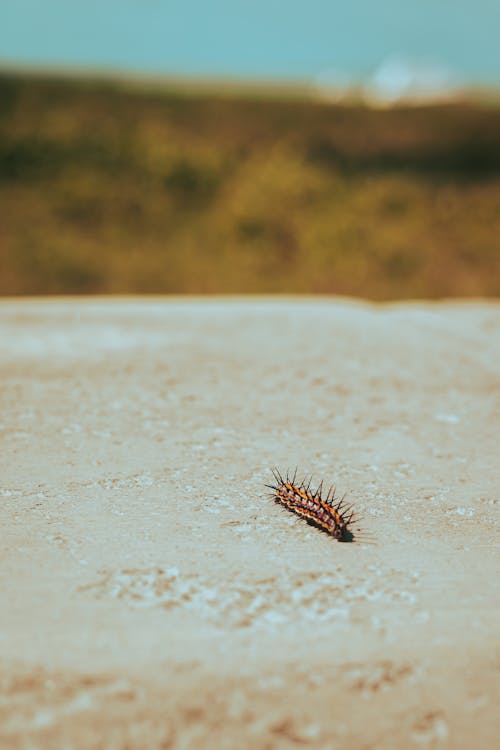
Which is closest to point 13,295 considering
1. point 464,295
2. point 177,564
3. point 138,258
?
point 138,258

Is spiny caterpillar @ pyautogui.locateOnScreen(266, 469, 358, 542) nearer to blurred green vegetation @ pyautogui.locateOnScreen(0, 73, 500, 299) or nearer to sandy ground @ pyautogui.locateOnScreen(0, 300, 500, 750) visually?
sandy ground @ pyautogui.locateOnScreen(0, 300, 500, 750)

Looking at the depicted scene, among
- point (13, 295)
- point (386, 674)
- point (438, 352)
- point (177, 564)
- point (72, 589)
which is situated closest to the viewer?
point (386, 674)

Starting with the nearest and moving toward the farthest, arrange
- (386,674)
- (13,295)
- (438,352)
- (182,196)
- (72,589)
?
(386,674)
(72,589)
(438,352)
(13,295)
(182,196)

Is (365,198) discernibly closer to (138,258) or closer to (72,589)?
(138,258)

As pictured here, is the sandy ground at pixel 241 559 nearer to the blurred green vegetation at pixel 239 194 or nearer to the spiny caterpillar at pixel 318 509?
the spiny caterpillar at pixel 318 509

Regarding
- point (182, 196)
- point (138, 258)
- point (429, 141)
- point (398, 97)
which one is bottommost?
point (138, 258)

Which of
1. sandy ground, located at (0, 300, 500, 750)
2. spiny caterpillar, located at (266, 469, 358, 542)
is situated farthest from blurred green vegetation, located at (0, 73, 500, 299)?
spiny caterpillar, located at (266, 469, 358, 542)

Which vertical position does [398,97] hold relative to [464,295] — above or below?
above
